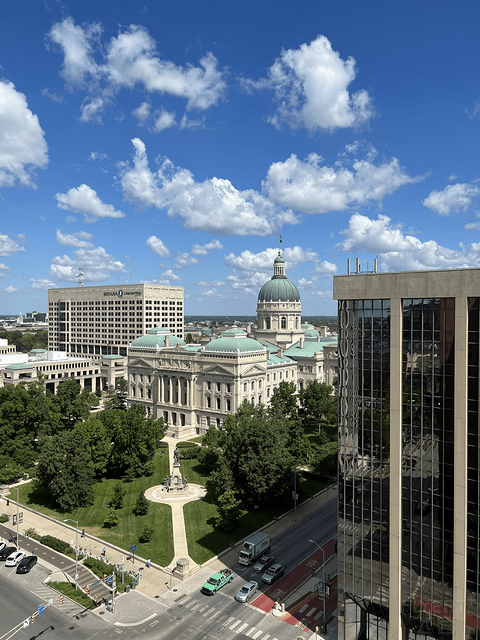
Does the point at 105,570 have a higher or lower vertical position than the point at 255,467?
lower

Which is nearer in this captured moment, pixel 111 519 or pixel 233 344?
pixel 111 519

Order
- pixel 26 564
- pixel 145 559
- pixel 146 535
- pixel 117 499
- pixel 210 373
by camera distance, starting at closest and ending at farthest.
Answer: pixel 26 564, pixel 145 559, pixel 146 535, pixel 117 499, pixel 210 373

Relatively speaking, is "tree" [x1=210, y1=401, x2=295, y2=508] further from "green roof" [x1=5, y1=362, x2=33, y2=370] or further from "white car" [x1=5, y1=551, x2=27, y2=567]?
"green roof" [x1=5, y1=362, x2=33, y2=370]

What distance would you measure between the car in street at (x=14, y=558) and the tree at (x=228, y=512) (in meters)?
25.5

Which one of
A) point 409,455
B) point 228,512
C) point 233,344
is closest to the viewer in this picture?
point 409,455

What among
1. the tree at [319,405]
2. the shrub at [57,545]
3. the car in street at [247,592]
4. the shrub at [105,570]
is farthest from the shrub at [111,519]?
the tree at [319,405]

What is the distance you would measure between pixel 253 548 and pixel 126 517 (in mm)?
23617

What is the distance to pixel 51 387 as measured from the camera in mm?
162750

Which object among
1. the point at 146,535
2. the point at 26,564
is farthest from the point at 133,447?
the point at 26,564

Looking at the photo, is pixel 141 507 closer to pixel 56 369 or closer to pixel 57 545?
pixel 57 545

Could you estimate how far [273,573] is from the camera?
182ft

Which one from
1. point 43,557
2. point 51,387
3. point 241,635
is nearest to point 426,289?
point 241,635

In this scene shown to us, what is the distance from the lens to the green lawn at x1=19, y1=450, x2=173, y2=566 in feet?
209

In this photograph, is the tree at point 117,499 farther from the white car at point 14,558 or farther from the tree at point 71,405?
the tree at point 71,405
